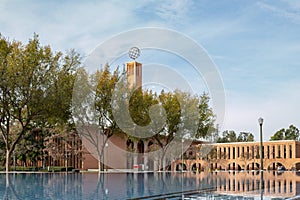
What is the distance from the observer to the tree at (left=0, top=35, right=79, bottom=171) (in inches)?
1047

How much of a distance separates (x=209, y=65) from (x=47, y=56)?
11.7 metres

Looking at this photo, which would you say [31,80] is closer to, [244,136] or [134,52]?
[134,52]

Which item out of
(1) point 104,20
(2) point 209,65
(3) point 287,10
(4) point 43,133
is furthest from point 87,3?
(4) point 43,133

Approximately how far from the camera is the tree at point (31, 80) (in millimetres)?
26594

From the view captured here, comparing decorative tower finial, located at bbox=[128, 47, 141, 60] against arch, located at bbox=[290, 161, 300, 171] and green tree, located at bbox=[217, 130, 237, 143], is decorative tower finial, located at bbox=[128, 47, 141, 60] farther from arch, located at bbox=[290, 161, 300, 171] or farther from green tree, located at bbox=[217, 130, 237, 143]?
green tree, located at bbox=[217, 130, 237, 143]

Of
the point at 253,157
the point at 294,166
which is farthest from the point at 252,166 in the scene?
the point at 294,166

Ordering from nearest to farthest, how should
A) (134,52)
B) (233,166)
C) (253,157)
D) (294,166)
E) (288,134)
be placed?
(134,52)
(294,166)
(253,157)
(233,166)
(288,134)

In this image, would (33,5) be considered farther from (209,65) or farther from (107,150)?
(107,150)

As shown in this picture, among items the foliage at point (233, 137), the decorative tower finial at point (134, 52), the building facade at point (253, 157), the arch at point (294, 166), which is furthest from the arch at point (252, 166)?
the decorative tower finial at point (134, 52)

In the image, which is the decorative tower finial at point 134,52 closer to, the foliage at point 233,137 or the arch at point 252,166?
the arch at point 252,166

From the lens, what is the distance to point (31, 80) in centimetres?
2744

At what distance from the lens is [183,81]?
33.3 m

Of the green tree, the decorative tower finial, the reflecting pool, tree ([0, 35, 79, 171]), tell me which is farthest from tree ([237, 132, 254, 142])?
the reflecting pool

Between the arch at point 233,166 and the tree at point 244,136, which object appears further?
the tree at point 244,136
